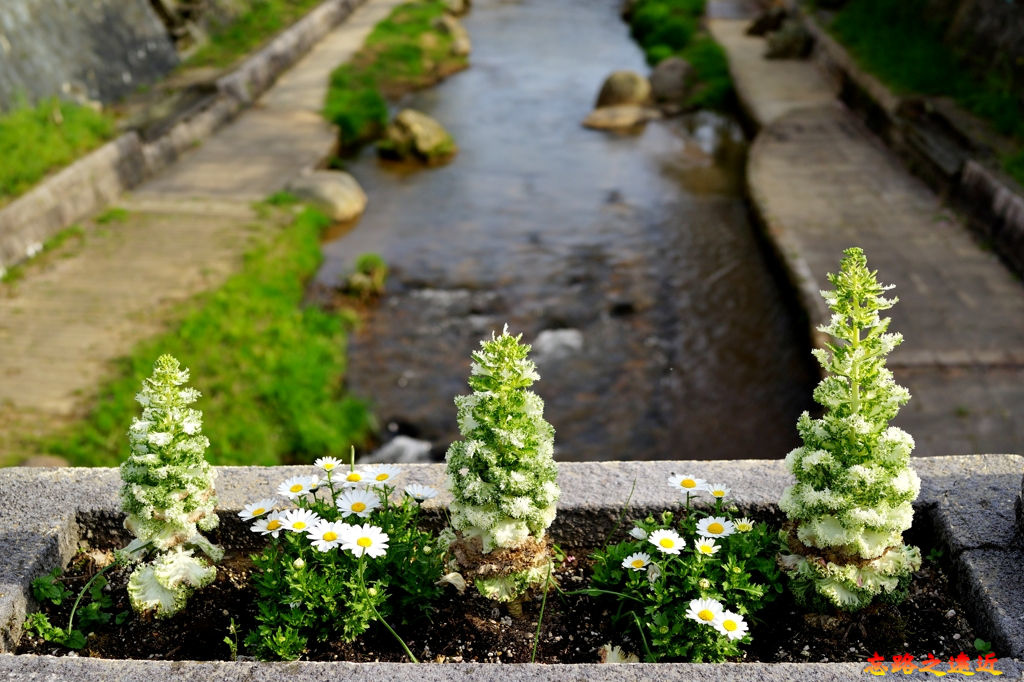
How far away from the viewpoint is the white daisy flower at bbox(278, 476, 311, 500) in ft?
8.83

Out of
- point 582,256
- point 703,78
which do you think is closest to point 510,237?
point 582,256

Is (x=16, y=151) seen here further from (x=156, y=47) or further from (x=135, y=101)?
(x=156, y=47)

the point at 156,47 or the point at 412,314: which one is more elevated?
the point at 156,47

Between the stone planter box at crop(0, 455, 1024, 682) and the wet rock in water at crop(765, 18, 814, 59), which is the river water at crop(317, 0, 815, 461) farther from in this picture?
the stone planter box at crop(0, 455, 1024, 682)

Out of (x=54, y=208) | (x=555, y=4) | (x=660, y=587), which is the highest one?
(x=660, y=587)

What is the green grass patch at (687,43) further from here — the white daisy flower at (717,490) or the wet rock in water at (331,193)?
the white daisy flower at (717,490)

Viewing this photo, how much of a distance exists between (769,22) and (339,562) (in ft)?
53.0

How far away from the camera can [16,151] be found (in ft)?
28.3

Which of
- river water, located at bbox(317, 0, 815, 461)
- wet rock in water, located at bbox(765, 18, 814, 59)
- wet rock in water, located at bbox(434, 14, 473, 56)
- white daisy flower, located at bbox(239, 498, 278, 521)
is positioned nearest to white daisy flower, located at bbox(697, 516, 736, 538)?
white daisy flower, located at bbox(239, 498, 278, 521)

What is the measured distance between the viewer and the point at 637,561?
8.50 feet

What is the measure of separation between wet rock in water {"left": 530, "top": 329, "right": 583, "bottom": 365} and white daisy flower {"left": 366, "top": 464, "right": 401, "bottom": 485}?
4601 mm

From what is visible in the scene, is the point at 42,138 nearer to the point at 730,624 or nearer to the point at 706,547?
the point at 706,547

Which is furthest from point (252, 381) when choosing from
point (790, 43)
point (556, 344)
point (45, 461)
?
point (790, 43)

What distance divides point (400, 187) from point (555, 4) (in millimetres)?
12245
